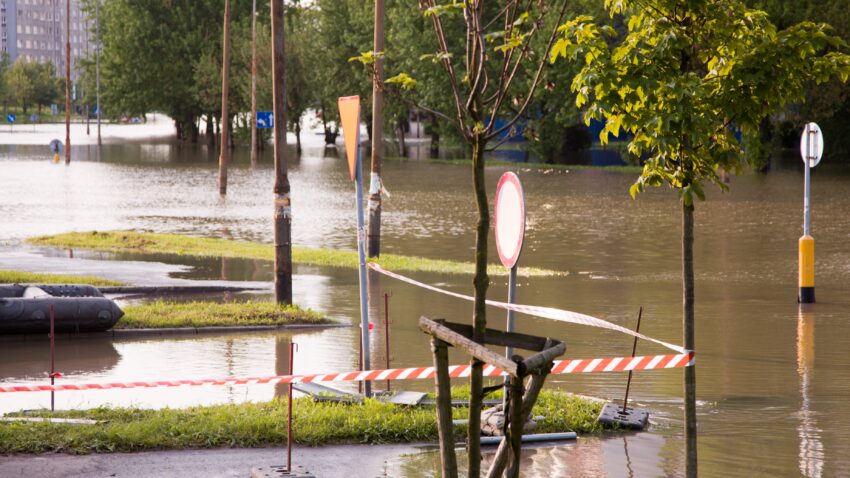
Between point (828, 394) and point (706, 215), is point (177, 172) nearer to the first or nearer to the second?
point (706, 215)

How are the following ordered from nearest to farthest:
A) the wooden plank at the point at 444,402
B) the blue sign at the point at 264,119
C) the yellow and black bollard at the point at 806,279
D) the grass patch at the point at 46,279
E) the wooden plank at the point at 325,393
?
1. the wooden plank at the point at 444,402
2. the wooden plank at the point at 325,393
3. the yellow and black bollard at the point at 806,279
4. the grass patch at the point at 46,279
5. the blue sign at the point at 264,119

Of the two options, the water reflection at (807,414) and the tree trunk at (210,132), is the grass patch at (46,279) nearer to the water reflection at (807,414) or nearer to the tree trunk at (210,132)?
the water reflection at (807,414)

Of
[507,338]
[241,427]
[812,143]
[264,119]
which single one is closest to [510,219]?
[241,427]

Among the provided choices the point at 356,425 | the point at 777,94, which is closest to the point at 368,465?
the point at 356,425

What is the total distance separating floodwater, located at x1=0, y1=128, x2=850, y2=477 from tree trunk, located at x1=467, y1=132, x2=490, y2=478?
2.80 metres

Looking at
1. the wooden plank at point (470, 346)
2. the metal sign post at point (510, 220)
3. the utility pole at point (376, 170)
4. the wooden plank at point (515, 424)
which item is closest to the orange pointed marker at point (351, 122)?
the metal sign post at point (510, 220)

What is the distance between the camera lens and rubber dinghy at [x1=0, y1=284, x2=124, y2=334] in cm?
1429

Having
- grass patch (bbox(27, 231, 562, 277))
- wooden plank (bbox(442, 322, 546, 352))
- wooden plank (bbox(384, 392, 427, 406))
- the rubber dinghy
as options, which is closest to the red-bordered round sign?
wooden plank (bbox(384, 392, 427, 406))

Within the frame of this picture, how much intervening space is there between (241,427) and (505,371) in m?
4.58

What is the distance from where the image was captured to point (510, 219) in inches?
362

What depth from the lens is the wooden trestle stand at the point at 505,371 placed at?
5.49 m

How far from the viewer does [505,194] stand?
9.30 m

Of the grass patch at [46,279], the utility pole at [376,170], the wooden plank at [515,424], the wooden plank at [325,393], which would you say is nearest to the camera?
the wooden plank at [515,424]

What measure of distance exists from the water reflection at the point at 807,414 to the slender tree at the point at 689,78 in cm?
187
